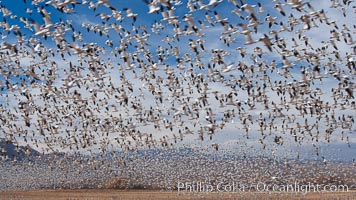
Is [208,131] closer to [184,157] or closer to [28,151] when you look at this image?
[28,151]

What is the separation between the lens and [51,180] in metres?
136

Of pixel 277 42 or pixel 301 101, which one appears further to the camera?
pixel 301 101

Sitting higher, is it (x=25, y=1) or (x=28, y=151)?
(x=25, y=1)

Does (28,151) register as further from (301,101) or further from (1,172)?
(1,172)

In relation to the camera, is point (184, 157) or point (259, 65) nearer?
point (259, 65)

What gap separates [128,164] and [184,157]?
2618 centimetres

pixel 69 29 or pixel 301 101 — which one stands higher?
pixel 69 29

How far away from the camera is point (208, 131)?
124ft

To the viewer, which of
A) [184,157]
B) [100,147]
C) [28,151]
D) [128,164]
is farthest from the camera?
[128,164]

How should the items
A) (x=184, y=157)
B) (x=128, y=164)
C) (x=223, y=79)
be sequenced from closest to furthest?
(x=223, y=79), (x=184, y=157), (x=128, y=164)

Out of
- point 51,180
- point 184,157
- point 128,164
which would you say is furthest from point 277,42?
point 51,180

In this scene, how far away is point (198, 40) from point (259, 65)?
5.74 meters

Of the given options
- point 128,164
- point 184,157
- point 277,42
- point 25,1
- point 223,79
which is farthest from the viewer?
point 128,164

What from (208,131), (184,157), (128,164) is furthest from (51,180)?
(208,131)
